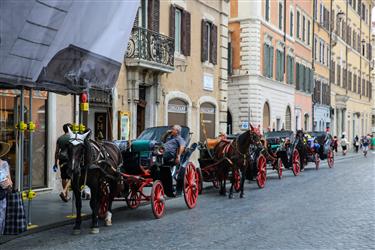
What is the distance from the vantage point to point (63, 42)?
8.73 metres

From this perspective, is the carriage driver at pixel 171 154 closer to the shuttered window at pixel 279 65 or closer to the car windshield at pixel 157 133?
the car windshield at pixel 157 133

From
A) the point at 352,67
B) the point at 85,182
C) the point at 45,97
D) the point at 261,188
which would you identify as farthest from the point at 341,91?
the point at 85,182

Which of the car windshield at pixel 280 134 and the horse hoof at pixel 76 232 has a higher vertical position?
the car windshield at pixel 280 134

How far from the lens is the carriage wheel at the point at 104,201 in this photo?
9766 mm

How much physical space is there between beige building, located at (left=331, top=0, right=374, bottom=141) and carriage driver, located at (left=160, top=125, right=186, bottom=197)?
135 ft

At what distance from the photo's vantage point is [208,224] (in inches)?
395

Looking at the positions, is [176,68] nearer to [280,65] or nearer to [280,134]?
[280,134]

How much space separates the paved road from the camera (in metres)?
8.38

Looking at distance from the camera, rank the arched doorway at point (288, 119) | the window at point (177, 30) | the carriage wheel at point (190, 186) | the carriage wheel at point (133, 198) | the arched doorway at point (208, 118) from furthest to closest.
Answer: the arched doorway at point (288, 119) < the arched doorway at point (208, 118) < the window at point (177, 30) < the carriage wheel at point (190, 186) < the carriage wheel at point (133, 198)

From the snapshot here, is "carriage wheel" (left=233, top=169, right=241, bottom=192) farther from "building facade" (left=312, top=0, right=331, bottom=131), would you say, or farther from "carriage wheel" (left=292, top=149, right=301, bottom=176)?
"building facade" (left=312, top=0, right=331, bottom=131)

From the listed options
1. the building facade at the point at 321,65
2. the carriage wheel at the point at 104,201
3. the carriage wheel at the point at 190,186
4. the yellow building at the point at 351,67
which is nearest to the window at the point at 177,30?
the carriage wheel at the point at 190,186

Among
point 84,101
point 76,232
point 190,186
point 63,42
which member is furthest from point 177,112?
point 63,42

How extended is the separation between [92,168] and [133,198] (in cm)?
222

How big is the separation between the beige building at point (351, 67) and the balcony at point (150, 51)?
3357cm
